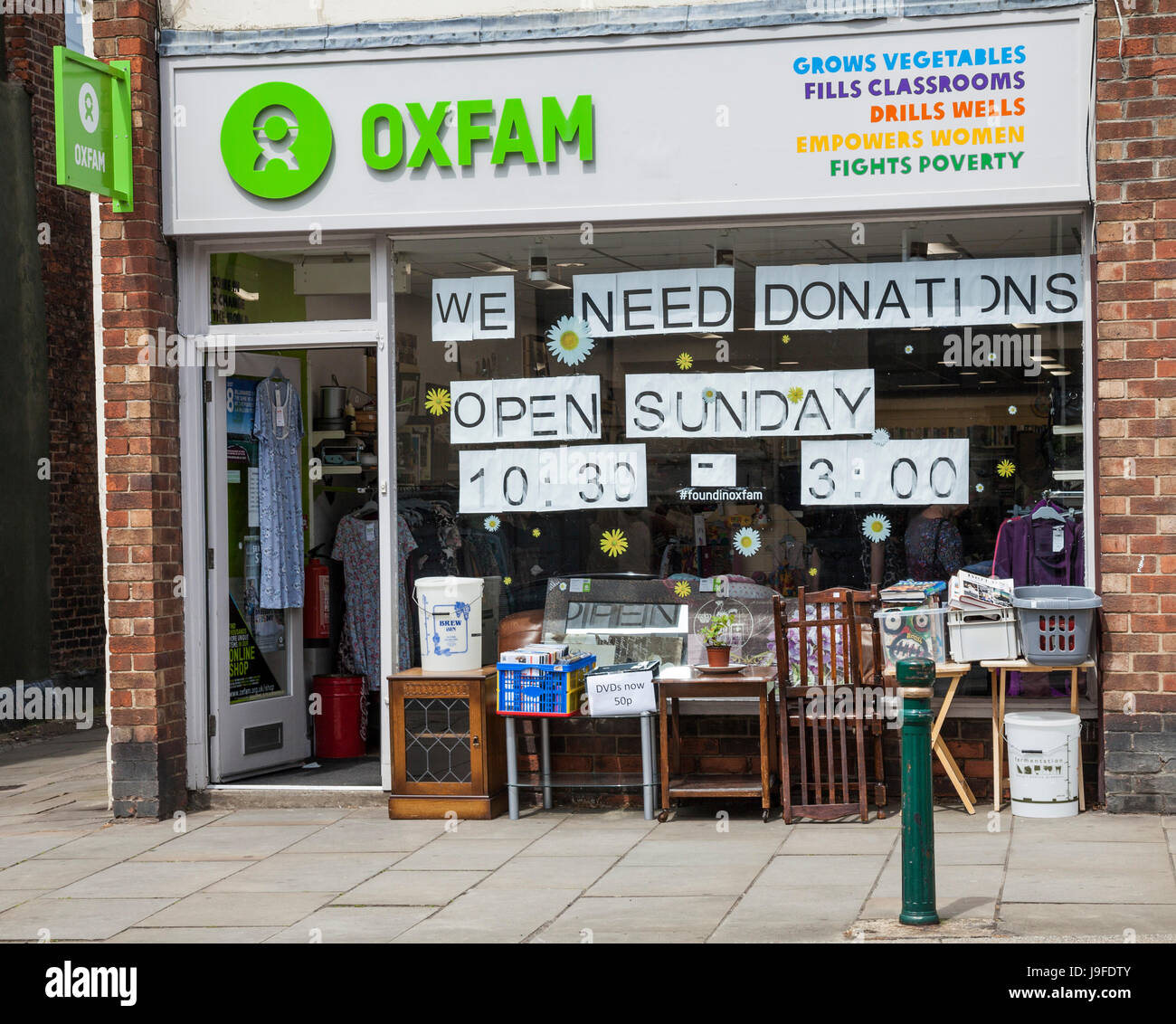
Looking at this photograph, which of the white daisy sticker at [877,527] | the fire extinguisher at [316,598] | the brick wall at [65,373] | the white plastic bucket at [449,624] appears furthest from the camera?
the brick wall at [65,373]

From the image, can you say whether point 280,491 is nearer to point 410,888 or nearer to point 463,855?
point 463,855

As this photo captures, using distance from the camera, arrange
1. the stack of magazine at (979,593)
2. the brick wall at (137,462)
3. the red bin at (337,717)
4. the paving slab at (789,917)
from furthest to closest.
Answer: the red bin at (337,717)
the brick wall at (137,462)
the stack of magazine at (979,593)
the paving slab at (789,917)

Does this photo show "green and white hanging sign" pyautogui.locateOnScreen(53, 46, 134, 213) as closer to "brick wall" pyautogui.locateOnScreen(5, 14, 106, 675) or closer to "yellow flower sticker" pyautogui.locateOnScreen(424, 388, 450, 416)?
"yellow flower sticker" pyautogui.locateOnScreen(424, 388, 450, 416)

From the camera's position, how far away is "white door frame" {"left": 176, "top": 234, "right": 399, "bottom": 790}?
27.8 feet

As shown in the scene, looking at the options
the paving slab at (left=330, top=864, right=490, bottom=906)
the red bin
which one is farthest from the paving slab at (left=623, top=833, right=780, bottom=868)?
the red bin

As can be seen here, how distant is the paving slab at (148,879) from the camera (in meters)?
6.61

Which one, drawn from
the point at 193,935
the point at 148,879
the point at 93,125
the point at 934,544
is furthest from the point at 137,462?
the point at 934,544

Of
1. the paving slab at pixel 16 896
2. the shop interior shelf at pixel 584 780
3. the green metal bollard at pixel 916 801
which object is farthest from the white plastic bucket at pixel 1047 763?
the paving slab at pixel 16 896

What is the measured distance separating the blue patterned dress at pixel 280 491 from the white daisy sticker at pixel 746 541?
3.04 meters

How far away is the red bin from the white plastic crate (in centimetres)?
420

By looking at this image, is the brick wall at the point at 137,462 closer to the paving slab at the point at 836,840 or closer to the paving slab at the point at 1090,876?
the paving slab at the point at 836,840

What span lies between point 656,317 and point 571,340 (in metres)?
0.52

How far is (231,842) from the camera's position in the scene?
25.1 feet

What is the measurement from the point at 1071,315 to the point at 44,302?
9.78 metres
